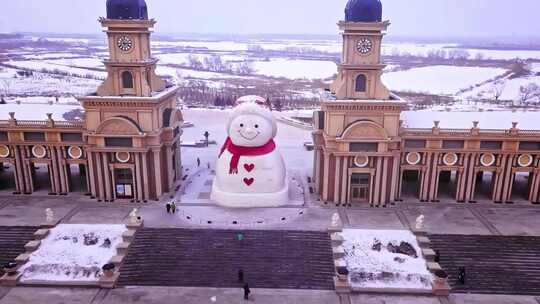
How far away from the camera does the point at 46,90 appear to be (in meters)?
98.6

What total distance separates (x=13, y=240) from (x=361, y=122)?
24.7 meters

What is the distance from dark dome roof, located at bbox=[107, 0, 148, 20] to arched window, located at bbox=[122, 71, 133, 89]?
4.04 meters

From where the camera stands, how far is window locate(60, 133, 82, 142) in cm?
3619

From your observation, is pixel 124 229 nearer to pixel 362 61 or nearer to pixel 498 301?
pixel 362 61

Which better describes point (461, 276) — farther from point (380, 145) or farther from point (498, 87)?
point (498, 87)

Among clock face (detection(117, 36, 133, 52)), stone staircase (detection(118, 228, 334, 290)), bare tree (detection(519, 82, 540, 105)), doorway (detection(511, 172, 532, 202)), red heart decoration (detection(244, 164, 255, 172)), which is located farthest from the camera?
bare tree (detection(519, 82, 540, 105))

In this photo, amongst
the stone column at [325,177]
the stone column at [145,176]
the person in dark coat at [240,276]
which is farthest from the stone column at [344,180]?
the stone column at [145,176]

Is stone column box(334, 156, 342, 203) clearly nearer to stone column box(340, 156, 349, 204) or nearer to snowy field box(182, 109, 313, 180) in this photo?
stone column box(340, 156, 349, 204)

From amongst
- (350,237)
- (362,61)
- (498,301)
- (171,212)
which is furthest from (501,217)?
(171,212)

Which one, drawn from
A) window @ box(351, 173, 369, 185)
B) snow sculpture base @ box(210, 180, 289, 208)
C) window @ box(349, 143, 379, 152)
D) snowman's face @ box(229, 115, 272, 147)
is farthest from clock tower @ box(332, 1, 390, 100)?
snow sculpture base @ box(210, 180, 289, 208)

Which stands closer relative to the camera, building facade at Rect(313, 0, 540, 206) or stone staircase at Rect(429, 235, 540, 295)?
stone staircase at Rect(429, 235, 540, 295)

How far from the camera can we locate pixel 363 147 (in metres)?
34.5

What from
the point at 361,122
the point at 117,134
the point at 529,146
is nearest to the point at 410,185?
the point at 529,146

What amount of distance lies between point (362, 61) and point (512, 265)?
16721 millimetres
